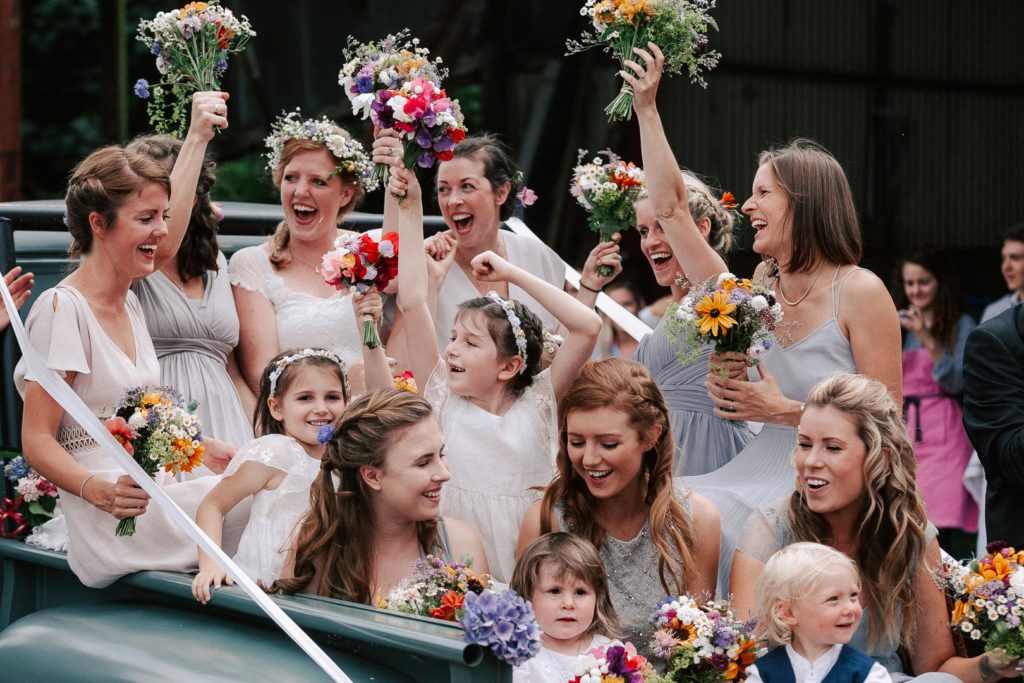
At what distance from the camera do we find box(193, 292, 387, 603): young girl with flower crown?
169 inches

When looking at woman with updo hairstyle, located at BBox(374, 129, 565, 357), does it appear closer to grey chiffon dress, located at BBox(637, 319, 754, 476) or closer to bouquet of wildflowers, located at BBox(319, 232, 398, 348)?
bouquet of wildflowers, located at BBox(319, 232, 398, 348)

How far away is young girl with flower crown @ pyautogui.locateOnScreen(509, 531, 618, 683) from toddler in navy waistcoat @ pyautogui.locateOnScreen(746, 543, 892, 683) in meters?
0.44

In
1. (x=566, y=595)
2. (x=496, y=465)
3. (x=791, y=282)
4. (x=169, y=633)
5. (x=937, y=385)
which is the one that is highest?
(x=791, y=282)

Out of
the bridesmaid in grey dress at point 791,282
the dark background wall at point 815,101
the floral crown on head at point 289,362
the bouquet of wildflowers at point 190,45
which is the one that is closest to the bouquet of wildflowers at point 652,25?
the bridesmaid in grey dress at point 791,282

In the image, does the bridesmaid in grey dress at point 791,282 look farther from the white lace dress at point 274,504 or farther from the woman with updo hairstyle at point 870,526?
the white lace dress at point 274,504

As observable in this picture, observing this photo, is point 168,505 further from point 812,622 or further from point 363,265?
point 812,622

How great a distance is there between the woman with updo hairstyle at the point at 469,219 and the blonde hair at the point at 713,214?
0.64 metres

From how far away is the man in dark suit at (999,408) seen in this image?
14.5 feet

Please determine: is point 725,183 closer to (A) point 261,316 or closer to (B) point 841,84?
(B) point 841,84

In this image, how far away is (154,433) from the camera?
415 cm

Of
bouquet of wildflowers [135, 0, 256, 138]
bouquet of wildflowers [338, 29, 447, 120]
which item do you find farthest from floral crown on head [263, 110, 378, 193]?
bouquet of wildflowers [338, 29, 447, 120]

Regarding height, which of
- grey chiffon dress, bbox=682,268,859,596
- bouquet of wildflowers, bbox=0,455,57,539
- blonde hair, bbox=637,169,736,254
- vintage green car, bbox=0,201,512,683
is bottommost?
vintage green car, bbox=0,201,512,683

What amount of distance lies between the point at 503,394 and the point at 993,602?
5.44 ft

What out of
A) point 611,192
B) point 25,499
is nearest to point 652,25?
point 611,192
